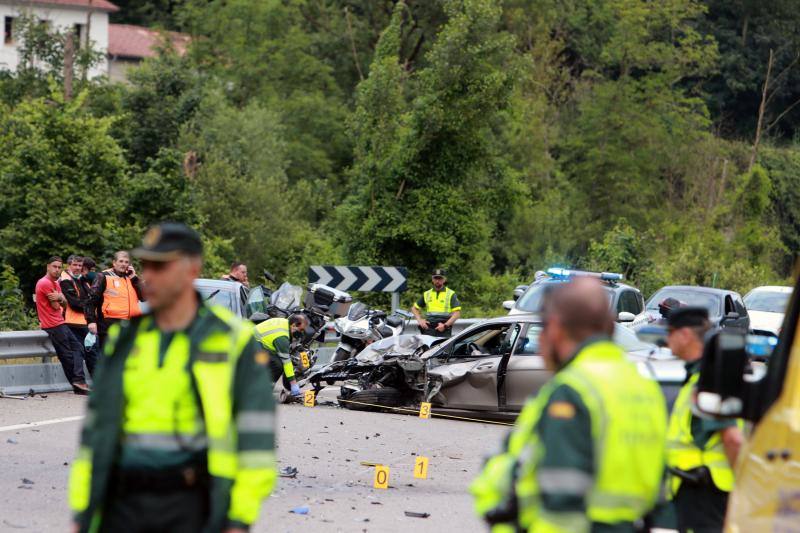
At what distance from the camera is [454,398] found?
16.6 metres

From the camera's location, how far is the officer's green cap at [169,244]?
468cm

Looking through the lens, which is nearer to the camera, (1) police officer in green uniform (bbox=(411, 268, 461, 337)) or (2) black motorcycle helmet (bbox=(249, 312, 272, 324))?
(2) black motorcycle helmet (bbox=(249, 312, 272, 324))

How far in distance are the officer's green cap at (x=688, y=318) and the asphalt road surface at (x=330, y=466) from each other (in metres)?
3.88

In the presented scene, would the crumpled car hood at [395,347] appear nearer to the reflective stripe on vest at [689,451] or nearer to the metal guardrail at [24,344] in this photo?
the metal guardrail at [24,344]

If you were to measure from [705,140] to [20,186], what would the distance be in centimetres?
4225

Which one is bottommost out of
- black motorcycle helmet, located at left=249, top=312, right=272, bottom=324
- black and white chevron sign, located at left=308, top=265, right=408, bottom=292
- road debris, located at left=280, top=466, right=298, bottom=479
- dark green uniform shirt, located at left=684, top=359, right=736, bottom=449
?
road debris, located at left=280, top=466, right=298, bottom=479

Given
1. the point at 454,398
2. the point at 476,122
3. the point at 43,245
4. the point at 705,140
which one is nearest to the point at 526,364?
the point at 454,398

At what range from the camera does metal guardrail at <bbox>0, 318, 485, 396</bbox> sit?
1739 cm

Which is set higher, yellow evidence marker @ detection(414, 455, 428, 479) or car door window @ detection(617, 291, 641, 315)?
car door window @ detection(617, 291, 641, 315)

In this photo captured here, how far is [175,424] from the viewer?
466 cm

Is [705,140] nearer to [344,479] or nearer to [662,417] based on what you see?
[344,479]

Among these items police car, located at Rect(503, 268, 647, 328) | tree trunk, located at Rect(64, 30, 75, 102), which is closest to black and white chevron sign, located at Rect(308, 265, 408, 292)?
police car, located at Rect(503, 268, 647, 328)

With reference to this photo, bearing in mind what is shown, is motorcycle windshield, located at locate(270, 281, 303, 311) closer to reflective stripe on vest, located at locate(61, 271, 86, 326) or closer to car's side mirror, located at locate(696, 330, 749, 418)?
reflective stripe on vest, located at locate(61, 271, 86, 326)

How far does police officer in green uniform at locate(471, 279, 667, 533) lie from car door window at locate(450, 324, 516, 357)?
11972mm
